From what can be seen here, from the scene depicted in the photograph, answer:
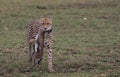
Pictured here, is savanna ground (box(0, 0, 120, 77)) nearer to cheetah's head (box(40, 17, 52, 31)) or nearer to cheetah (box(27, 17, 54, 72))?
cheetah (box(27, 17, 54, 72))

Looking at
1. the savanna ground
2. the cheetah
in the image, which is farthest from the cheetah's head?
the savanna ground

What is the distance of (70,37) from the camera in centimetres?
1572

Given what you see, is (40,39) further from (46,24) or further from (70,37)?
(70,37)

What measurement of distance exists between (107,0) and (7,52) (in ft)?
46.2

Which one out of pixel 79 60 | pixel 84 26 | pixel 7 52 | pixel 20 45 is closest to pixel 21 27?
pixel 84 26

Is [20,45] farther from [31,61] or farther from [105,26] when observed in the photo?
[105,26]

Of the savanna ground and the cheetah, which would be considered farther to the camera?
the savanna ground

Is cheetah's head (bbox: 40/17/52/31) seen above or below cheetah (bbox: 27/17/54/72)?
above

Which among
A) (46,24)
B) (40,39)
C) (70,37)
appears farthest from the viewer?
(70,37)

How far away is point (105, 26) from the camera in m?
18.4

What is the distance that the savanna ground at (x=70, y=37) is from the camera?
11.0m

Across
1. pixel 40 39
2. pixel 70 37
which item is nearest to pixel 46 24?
pixel 40 39

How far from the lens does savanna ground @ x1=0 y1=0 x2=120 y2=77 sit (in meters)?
11.0

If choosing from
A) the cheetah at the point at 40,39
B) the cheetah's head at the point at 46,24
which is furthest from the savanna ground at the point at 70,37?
the cheetah's head at the point at 46,24
